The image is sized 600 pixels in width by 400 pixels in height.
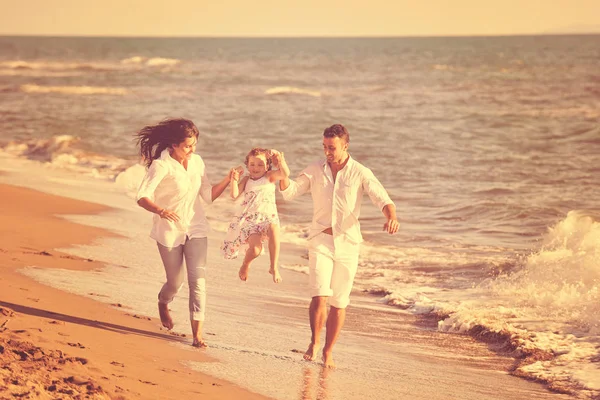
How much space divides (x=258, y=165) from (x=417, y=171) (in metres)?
15.7

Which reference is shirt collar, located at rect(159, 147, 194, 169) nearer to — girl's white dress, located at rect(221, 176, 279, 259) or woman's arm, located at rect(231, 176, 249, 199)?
woman's arm, located at rect(231, 176, 249, 199)

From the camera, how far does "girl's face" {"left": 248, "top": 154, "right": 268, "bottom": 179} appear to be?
7539mm

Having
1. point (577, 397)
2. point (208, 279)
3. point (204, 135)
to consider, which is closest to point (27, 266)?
point (208, 279)

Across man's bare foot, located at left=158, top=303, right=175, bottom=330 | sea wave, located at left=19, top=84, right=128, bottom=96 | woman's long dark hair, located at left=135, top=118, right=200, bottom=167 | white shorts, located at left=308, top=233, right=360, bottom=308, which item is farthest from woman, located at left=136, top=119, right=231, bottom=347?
sea wave, located at left=19, top=84, right=128, bottom=96

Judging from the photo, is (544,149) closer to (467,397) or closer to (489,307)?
(489,307)

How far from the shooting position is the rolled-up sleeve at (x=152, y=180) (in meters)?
7.06

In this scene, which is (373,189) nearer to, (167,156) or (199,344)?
(167,156)

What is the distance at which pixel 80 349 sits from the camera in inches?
251

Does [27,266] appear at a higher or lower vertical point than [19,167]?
lower

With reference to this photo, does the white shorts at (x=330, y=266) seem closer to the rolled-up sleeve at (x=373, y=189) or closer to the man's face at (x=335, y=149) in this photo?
the rolled-up sleeve at (x=373, y=189)

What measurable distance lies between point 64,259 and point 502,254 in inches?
231

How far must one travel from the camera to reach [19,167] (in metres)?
20.4

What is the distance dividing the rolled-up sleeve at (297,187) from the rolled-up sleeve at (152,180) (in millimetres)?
867

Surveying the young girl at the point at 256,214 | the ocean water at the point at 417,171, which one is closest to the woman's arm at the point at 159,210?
the young girl at the point at 256,214
